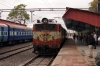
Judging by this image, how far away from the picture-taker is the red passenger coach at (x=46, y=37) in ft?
60.1

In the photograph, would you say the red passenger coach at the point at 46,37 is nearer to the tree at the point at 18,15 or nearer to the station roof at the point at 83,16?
the station roof at the point at 83,16

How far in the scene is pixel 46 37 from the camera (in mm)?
18359

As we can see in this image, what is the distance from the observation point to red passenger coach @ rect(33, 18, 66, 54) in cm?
1831

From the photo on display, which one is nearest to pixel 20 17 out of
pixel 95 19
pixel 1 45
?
pixel 1 45

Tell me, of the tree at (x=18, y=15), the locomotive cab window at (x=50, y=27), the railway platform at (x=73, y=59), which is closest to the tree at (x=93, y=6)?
the tree at (x=18, y=15)

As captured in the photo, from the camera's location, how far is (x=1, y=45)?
2939 cm

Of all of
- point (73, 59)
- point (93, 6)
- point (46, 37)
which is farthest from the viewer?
point (93, 6)

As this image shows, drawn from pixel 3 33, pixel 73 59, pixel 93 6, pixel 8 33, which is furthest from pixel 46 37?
pixel 93 6

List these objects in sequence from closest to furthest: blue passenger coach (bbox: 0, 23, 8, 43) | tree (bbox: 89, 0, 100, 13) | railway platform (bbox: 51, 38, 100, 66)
→ railway platform (bbox: 51, 38, 100, 66), blue passenger coach (bbox: 0, 23, 8, 43), tree (bbox: 89, 0, 100, 13)

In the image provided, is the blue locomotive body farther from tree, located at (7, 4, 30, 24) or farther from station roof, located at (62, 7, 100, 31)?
tree, located at (7, 4, 30, 24)

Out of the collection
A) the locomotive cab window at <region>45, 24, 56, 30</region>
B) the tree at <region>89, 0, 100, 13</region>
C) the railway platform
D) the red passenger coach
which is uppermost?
the tree at <region>89, 0, 100, 13</region>

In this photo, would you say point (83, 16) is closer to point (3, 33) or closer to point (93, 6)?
point (3, 33)

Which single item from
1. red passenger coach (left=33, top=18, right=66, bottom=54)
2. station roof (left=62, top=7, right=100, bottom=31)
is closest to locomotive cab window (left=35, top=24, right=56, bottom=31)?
red passenger coach (left=33, top=18, right=66, bottom=54)

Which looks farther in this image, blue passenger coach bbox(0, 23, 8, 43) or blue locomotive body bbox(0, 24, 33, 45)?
blue locomotive body bbox(0, 24, 33, 45)
